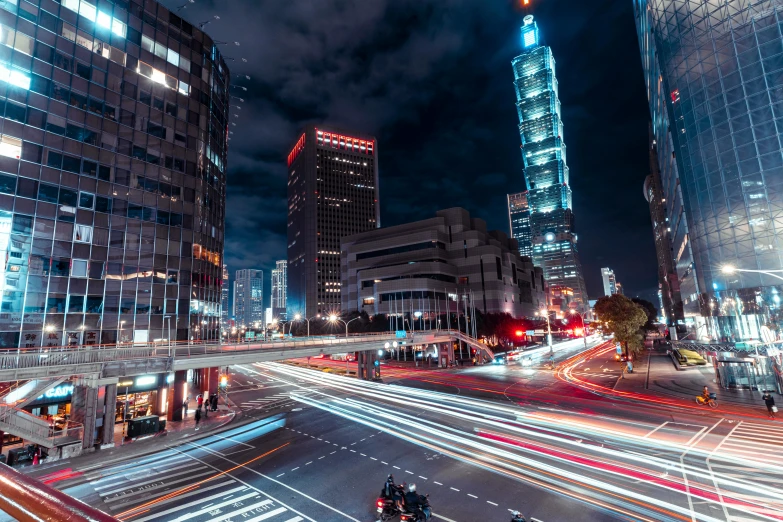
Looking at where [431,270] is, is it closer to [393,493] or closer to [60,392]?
[60,392]

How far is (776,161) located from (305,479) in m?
59.0

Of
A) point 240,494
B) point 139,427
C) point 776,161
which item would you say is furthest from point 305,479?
point 776,161

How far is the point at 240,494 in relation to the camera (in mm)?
19234

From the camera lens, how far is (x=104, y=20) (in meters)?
42.4

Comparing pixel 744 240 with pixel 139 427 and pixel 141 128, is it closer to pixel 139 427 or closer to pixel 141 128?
pixel 139 427

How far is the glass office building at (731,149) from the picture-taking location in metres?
44.6

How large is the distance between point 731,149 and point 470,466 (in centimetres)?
5250

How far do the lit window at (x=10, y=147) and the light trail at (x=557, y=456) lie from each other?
3633 cm

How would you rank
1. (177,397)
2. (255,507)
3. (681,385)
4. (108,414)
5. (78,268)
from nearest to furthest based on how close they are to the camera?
1. (255,507)
2. (108,414)
3. (177,397)
4. (78,268)
5. (681,385)

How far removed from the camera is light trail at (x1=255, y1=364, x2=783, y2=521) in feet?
55.7

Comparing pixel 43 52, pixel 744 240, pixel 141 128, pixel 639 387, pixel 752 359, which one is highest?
pixel 43 52

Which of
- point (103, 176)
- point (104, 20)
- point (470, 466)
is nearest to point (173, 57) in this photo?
point (104, 20)

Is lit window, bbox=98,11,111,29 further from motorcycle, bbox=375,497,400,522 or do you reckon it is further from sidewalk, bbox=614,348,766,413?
sidewalk, bbox=614,348,766,413

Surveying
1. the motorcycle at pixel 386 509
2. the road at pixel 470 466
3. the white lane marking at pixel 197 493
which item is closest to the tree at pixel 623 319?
the road at pixel 470 466
